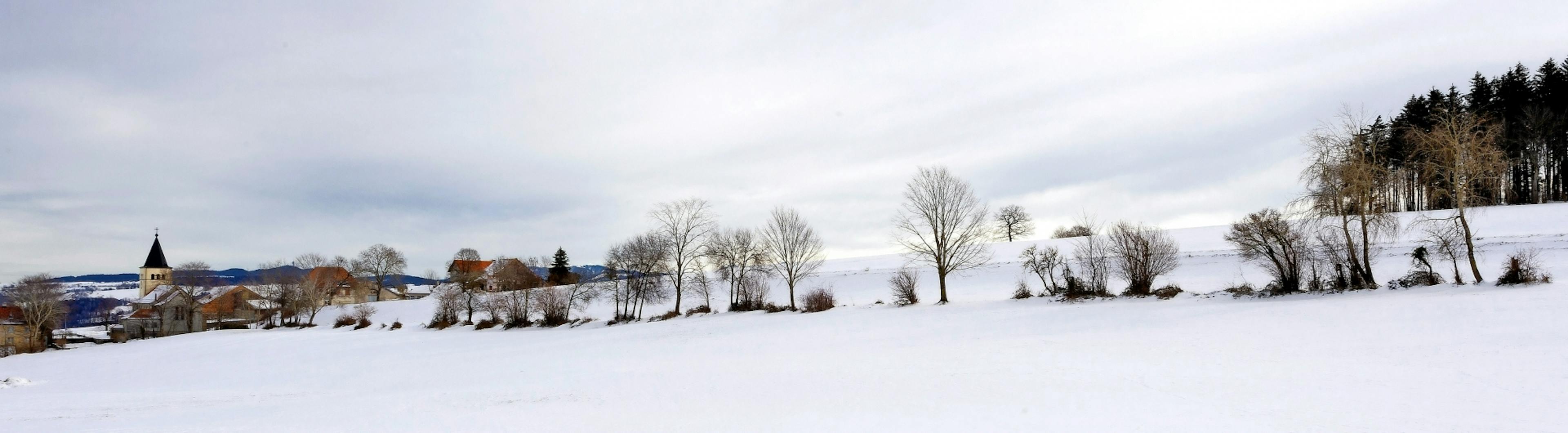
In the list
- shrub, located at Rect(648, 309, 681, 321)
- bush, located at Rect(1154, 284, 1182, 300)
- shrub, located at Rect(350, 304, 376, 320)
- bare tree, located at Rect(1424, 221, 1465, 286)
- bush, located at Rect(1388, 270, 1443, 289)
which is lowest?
shrub, located at Rect(350, 304, 376, 320)

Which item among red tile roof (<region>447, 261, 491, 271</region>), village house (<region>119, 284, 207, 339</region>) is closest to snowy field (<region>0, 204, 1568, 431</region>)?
village house (<region>119, 284, 207, 339</region>)

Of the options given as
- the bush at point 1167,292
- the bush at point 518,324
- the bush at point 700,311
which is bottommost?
the bush at point 518,324

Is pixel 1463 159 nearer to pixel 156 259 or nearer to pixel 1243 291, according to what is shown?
pixel 1243 291

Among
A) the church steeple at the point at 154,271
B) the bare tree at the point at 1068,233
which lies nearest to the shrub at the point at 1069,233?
the bare tree at the point at 1068,233

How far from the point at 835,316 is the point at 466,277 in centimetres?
4317

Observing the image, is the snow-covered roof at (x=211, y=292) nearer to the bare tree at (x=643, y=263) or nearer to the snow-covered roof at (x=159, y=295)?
the snow-covered roof at (x=159, y=295)

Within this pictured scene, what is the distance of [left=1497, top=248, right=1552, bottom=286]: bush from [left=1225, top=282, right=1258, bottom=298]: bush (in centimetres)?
575

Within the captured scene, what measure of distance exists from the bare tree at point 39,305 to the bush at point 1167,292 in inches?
2721

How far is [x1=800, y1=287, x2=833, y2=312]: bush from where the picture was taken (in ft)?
101

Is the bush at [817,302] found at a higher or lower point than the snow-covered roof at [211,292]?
higher

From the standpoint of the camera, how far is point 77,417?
13.1m

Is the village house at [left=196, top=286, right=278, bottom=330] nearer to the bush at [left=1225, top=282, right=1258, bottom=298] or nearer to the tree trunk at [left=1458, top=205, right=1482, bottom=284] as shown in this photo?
the bush at [left=1225, top=282, right=1258, bottom=298]

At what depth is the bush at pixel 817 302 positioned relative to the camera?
30828 millimetres

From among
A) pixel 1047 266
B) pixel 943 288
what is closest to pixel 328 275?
pixel 943 288
